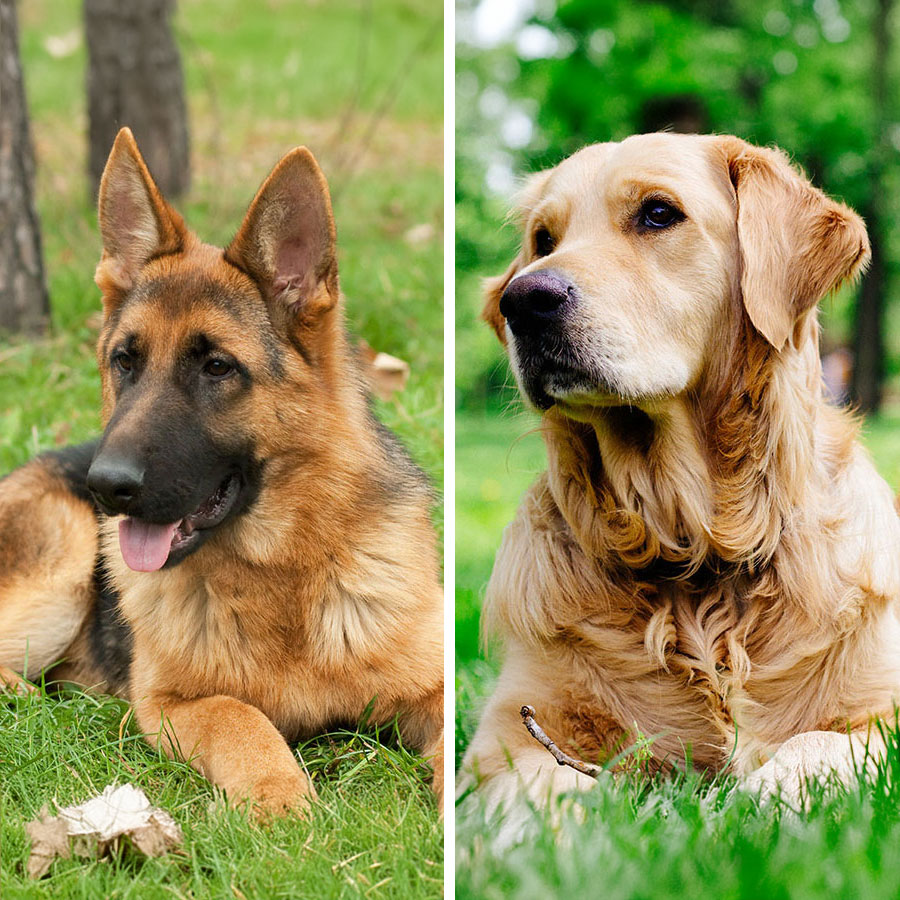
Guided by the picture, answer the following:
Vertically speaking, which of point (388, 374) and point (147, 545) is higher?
point (147, 545)

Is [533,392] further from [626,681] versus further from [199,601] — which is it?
[199,601]

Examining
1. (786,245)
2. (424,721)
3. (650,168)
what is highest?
(650,168)

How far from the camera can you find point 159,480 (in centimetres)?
305

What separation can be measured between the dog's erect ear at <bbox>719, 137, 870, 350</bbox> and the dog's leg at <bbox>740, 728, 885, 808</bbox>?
979 mm

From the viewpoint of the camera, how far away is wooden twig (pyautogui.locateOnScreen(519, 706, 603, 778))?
2.77 meters

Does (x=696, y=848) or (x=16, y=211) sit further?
(x=16, y=211)

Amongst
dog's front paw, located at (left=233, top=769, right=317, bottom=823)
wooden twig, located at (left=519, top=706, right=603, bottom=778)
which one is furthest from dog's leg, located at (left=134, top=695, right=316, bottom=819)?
wooden twig, located at (left=519, top=706, right=603, bottom=778)

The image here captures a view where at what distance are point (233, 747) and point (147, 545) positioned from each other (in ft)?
2.10

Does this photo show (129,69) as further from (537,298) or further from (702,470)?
A: (702,470)

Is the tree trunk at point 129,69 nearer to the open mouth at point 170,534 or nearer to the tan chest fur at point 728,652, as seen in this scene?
the open mouth at point 170,534

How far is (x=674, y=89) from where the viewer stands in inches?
547

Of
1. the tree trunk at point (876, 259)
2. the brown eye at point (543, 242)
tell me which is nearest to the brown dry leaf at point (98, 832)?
the brown eye at point (543, 242)

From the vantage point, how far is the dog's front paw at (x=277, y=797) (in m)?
2.75

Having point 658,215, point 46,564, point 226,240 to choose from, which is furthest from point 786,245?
point 226,240
